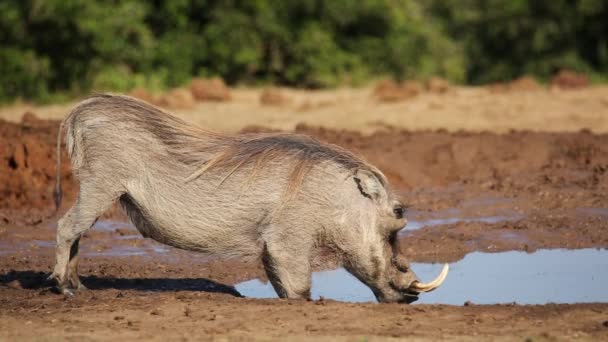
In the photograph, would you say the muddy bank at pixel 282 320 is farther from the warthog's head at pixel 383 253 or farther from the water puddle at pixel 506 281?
the water puddle at pixel 506 281

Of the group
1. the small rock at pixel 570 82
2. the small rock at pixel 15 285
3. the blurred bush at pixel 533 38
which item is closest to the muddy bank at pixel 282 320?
the small rock at pixel 15 285

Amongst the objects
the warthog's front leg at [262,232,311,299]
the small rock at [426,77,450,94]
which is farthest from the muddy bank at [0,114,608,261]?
the small rock at [426,77,450,94]

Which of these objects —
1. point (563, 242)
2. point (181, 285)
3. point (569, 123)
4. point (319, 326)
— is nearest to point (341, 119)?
point (569, 123)

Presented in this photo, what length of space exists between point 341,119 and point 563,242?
5.54 meters

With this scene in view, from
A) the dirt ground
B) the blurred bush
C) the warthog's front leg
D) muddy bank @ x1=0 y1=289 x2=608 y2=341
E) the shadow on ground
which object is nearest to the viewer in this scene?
muddy bank @ x1=0 y1=289 x2=608 y2=341

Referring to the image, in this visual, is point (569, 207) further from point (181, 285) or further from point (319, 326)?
point (319, 326)

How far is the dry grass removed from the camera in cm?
1235

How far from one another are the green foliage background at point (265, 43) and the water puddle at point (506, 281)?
29.7 feet

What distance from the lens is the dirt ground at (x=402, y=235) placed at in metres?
4.89

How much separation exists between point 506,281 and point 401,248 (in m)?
0.87

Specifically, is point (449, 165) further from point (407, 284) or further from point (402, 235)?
point (407, 284)

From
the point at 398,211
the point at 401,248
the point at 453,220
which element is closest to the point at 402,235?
the point at 401,248

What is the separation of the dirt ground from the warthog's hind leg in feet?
0.47

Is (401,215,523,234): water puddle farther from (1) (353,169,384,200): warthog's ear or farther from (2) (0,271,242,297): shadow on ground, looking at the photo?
(1) (353,169,384,200): warthog's ear
